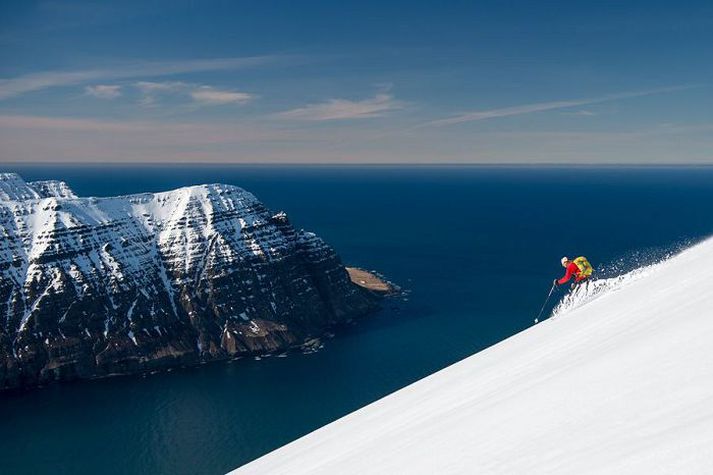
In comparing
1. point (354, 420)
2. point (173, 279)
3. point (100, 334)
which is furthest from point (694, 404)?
point (173, 279)

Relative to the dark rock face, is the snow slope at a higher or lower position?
higher

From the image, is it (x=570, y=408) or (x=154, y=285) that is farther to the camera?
(x=154, y=285)

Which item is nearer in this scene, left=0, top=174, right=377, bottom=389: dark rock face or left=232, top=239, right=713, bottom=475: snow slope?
left=232, top=239, right=713, bottom=475: snow slope

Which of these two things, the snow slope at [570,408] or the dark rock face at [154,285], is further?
the dark rock face at [154,285]

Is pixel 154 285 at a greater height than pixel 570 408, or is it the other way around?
pixel 570 408
